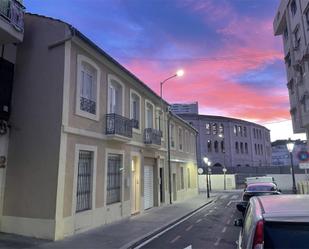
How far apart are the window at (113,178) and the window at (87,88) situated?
2.79 meters

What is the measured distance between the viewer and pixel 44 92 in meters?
12.6

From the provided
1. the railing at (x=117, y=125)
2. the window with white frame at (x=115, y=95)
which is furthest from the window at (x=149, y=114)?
the railing at (x=117, y=125)

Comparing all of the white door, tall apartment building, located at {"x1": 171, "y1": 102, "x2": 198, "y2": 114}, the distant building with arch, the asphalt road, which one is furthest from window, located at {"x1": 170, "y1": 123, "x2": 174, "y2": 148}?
the distant building with arch

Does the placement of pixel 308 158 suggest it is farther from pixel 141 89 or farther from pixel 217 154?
pixel 217 154

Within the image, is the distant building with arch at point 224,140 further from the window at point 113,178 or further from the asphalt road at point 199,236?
the asphalt road at point 199,236

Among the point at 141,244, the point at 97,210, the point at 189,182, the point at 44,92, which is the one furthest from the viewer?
the point at 189,182

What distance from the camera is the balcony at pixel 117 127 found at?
15.3 metres

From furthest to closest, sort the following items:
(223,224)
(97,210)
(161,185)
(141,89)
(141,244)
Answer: (161,185) < (141,89) < (223,224) < (97,210) < (141,244)

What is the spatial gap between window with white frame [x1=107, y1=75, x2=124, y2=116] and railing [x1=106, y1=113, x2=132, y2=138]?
2.46ft

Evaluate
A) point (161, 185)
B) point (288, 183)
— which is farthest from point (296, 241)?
point (288, 183)

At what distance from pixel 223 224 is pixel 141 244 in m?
5.58

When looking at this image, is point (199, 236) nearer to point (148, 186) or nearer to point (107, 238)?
point (107, 238)

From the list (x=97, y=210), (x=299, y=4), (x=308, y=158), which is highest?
(x=299, y=4)

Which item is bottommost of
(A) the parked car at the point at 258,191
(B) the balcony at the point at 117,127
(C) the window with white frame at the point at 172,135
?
(A) the parked car at the point at 258,191
